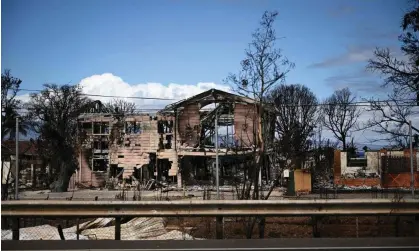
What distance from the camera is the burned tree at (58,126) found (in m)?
39.0

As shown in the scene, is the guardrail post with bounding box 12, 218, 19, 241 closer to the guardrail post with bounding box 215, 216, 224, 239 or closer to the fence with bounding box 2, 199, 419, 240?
the fence with bounding box 2, 199, 419, 240

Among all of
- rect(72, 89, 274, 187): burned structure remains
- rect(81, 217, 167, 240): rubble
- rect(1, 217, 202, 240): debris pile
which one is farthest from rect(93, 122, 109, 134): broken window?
rect(81, 217, 167, 240): rubble

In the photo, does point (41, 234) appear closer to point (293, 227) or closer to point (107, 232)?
point (107, 232)

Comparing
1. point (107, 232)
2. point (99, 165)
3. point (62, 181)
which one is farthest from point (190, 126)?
point (107, 232)

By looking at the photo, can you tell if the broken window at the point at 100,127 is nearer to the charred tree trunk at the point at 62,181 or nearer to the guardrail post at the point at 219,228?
the charred tree trunk at the point at 62,181

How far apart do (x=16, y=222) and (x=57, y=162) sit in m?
33.4

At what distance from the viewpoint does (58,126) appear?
4628cm

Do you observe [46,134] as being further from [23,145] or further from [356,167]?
[356,167]

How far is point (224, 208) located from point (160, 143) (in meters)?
34.7

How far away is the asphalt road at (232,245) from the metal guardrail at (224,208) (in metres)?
0.77

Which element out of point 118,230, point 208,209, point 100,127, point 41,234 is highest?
point 100,127

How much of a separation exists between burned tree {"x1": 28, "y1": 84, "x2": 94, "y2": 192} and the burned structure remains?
75.5 inches

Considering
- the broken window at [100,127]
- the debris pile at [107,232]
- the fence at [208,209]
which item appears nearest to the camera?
the fence at [208,209]

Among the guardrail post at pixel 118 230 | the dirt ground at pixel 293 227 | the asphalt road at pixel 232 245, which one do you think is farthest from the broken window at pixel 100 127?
the asphalt road at pixel 232 245
